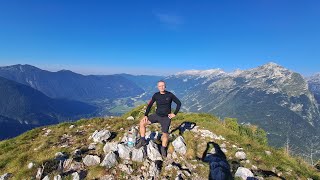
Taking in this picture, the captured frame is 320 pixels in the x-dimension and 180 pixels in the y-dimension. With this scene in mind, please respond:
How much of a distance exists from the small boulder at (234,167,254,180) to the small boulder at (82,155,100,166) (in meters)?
7.76

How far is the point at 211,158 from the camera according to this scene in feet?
50.9

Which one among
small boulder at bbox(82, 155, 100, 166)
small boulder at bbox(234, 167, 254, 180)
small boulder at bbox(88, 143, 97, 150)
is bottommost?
small boulder at bbox(234, 167, 254, 180)

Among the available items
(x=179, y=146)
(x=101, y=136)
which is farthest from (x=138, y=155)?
(x=101, y=136)

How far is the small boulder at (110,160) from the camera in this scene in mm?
13523

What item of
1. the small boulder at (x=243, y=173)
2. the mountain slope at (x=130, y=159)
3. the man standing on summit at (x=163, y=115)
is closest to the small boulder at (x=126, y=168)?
the mountain slope at (x=130, y=159)

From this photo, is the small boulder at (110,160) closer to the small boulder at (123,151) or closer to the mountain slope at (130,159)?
the mountain slope at (130,159)

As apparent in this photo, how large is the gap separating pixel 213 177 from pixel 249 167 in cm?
269

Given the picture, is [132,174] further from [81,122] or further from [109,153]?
[81,122]

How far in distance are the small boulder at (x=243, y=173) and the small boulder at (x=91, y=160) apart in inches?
306

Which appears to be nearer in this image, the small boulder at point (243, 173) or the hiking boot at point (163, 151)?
the small boulder at point (243, 173)

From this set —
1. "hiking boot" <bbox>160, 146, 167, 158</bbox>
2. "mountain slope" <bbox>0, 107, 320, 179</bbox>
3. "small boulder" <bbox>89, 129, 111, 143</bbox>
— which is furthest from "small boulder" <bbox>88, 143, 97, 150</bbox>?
"hiking boot" <bbox>160, 146, 167, 158</bbox>

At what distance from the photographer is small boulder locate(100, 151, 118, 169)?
13.5 m

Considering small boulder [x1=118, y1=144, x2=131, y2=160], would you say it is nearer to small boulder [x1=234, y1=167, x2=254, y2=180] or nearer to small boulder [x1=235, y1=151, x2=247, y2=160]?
small boulder [x1=234, y1=167, x2=254, y2=180]

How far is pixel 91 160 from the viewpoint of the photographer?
1391cm
